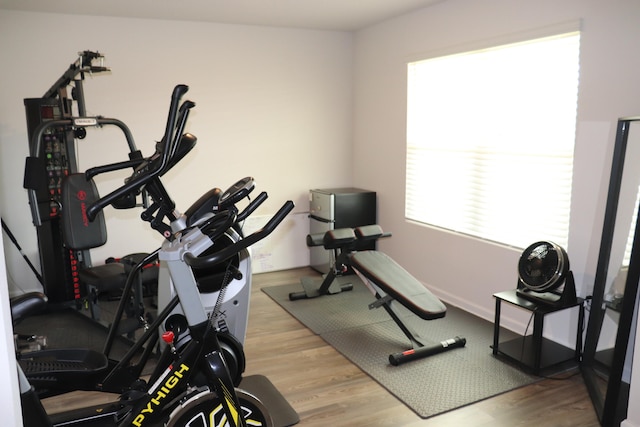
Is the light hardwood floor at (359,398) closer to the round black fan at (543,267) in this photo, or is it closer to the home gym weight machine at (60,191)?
the round black fan at (543,267)

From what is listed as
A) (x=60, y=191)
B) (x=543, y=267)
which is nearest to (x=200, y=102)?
(x=60, y=191)

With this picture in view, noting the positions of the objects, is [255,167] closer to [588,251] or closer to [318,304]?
[318,304]

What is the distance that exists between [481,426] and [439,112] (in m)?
2.59

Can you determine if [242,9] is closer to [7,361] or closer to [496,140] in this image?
[496,140]

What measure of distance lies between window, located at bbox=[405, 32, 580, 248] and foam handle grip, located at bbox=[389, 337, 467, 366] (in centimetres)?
83

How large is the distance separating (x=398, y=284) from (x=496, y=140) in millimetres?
1300

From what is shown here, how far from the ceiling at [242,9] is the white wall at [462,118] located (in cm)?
31

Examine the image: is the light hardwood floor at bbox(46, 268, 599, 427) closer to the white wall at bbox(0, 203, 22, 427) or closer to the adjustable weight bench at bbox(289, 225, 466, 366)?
the adjustable weight bench at bbox(289, 225, 466, 366)

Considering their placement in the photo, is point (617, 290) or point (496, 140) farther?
point (496, 140)

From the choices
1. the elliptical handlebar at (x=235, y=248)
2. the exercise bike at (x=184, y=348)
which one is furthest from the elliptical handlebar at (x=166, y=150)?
the elliptical handlebar at (x=235, y=248)

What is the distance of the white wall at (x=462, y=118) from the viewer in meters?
2.90

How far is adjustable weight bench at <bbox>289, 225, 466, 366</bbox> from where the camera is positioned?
3.16 meters

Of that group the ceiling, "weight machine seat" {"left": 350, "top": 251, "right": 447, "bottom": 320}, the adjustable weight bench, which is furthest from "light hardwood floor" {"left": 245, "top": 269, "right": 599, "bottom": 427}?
the ceiling

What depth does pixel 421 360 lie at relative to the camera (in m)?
3.20
